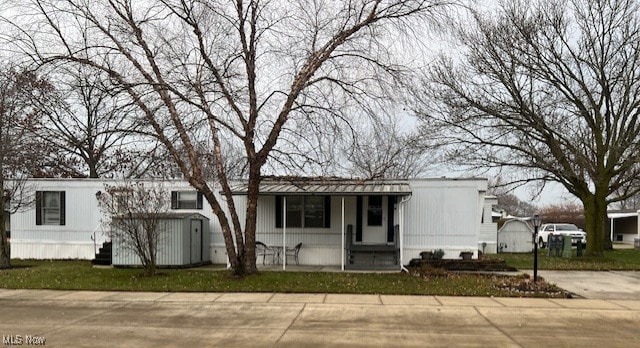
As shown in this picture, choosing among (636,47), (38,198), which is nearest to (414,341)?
(38,198)

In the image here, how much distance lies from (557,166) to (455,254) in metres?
7.05

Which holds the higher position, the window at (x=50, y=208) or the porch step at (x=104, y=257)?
the window at (x=50, y=208)

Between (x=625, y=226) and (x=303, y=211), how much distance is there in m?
39.0

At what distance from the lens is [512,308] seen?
1119 cm

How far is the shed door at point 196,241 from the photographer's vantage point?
1841cm

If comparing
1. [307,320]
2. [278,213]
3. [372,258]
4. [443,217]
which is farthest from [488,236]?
[307,320]

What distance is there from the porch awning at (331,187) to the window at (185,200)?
1.75 metres

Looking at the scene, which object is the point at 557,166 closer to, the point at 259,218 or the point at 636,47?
the point at 636,47

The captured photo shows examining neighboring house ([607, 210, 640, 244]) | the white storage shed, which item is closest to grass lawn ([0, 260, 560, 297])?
the white storage shed

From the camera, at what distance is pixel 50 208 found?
831 inches

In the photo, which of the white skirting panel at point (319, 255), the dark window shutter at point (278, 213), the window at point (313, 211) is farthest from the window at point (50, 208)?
the window at point (313, 211)

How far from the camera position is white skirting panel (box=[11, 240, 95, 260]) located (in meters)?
20.8

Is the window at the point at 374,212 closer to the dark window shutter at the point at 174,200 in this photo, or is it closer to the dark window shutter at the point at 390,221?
the dark window shutter at the point at 390,221

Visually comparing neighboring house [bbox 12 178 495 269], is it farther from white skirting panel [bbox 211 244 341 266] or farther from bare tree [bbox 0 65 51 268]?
bare tree [bbox 0 65 51 268]
